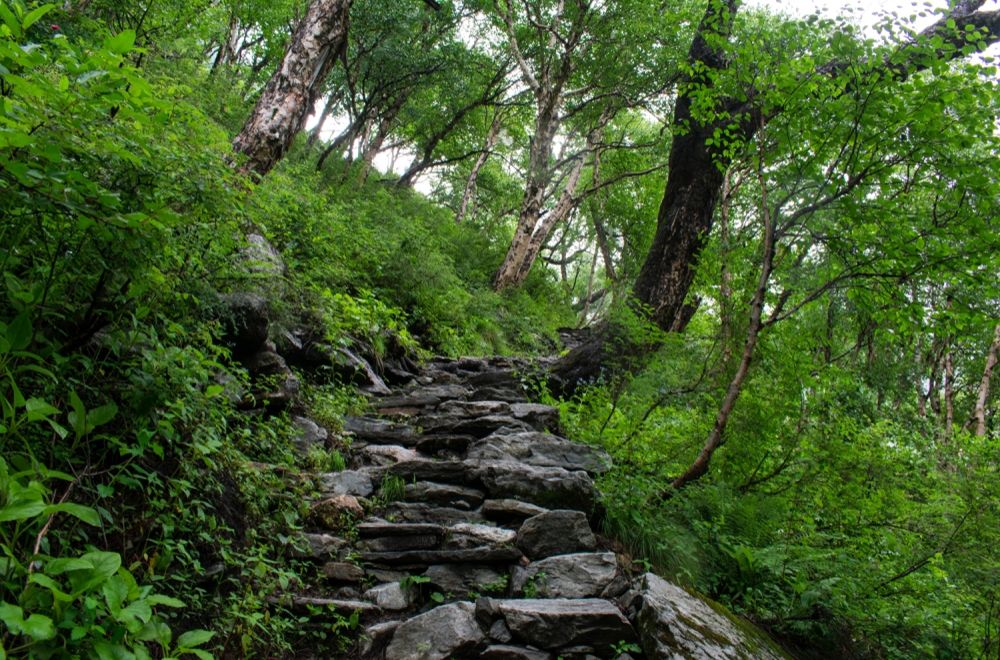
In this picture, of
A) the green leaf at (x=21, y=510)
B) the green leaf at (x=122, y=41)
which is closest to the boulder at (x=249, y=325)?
the green leaf at (x=122, y=41)

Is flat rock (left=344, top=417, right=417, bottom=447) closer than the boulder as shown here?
No

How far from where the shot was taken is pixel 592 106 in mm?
19156

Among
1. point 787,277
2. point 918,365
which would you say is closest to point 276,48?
point 787,277

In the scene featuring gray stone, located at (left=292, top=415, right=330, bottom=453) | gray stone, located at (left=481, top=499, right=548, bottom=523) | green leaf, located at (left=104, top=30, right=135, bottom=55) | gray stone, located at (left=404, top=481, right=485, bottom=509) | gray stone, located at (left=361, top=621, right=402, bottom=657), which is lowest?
gray stone, located at (left=361, top=621, right=402, bottom=657)

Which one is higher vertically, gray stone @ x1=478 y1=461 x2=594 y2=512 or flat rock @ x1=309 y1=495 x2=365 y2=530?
gray stone @ x1=478 y1=461 x2=594 y2=512

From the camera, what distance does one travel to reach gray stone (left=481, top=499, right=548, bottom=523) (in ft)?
14.6

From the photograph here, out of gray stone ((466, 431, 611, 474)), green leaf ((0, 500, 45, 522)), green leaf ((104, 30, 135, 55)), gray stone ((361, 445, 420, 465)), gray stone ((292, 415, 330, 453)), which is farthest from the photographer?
gray stone ((361, 445, 420, 465))

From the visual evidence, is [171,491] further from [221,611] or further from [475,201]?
[475,201]

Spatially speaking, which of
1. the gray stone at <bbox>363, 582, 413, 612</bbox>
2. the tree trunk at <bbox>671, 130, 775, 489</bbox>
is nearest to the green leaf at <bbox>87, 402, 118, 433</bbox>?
the gray stone at <bbox>363, 582, 413, 612</bbox>

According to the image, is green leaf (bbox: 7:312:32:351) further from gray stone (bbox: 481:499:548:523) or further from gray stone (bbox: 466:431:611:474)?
gray stone (bbox: 466:431:611:474)

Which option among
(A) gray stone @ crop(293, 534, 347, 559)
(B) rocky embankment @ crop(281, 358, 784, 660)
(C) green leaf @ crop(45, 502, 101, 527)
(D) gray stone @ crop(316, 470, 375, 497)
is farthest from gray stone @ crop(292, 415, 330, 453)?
(C) green leaf @ crop(45, 502, 101, 527)

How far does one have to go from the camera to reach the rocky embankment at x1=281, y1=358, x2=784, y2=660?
3.12m

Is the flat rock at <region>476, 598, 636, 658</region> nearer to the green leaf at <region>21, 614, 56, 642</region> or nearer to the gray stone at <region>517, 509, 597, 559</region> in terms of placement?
the gray stone at <region>517, 509, 597, 559</region>

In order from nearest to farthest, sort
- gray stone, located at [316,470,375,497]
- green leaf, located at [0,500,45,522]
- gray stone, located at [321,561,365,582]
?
green leaf, located at [0,500,45,522]
gray stone, located at [321,561,365,582]
gray stone, located at [316,470,375,497]
